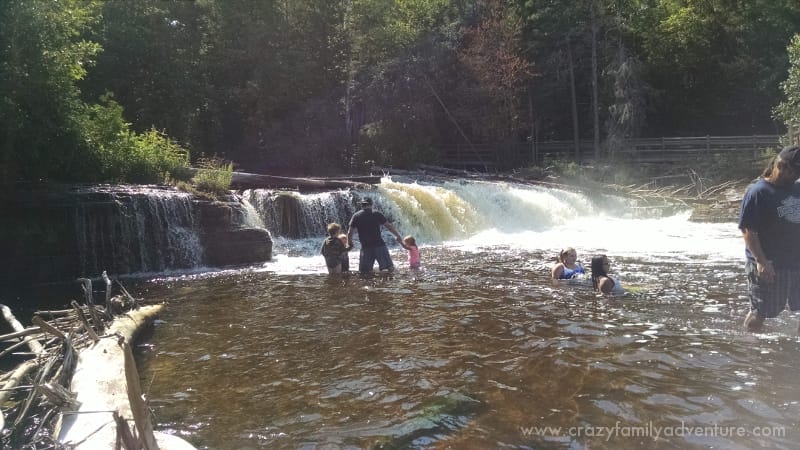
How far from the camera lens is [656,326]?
6.54 metres

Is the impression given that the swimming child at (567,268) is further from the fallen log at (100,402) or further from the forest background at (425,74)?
the forest background at (425,74)

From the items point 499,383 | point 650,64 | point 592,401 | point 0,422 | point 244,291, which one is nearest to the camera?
point 0,422

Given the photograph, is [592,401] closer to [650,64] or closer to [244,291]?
[244,291]

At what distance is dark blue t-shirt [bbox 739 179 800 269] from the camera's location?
15.6ft

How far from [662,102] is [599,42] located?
5.17 meters

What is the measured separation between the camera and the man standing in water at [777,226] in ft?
15.6

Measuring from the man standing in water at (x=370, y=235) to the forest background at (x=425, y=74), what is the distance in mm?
16821

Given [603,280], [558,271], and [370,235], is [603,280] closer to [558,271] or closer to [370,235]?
[558,271]

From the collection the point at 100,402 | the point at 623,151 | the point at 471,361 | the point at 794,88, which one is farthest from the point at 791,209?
the point at 623,151

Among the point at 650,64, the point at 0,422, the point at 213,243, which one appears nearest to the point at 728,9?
the point at 650,64

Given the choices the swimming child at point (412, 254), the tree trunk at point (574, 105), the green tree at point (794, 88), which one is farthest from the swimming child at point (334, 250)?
the tree trunk at point (574, 105)

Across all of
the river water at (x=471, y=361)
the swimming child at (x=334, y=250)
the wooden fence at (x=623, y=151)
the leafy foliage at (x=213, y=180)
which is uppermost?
the wooden fence at (x=623, y=151)

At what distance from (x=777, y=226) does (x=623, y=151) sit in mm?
23459

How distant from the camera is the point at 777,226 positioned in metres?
4.82
